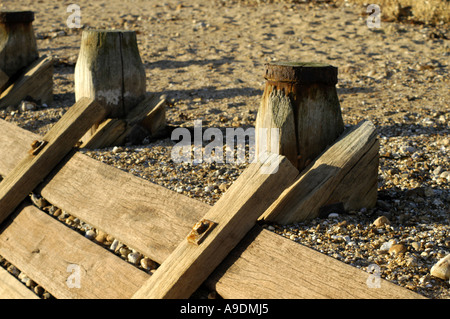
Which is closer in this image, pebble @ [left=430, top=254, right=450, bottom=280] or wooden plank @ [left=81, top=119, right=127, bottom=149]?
pebble @ [left=430, top=254, right=450, bottom=280]

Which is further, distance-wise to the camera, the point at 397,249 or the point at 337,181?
the point at 337,181

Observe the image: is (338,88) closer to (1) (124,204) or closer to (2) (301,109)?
(2) (301,109)

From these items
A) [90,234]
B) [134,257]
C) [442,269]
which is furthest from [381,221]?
[90,234]

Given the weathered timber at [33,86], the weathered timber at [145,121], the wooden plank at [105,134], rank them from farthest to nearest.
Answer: the weathered timber at [33,86]
the weathered timber at [145,121]
the wooden plank at [105,134]

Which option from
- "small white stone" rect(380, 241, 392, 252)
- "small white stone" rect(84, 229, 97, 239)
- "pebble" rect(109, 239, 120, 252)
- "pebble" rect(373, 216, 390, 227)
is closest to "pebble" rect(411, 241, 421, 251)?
"small white stone" rect(380, 241, 392, 252)

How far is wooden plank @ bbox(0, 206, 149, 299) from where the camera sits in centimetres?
311

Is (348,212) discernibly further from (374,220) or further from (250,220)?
(250,220)

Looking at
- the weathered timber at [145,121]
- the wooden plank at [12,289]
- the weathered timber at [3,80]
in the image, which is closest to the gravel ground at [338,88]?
the weathered timber at [145,121]

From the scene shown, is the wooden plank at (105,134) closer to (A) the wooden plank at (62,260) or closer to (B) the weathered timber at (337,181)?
(A) the wooden plank at (62,260)

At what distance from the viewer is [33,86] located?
21.4ft

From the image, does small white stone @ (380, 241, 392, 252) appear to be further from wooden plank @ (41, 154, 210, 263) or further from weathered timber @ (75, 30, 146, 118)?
weathered timber @ (75, 30, 146, 118)

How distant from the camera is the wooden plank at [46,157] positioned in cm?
413

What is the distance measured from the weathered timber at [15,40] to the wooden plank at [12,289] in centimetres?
360

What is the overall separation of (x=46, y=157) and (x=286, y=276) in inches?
95.0
